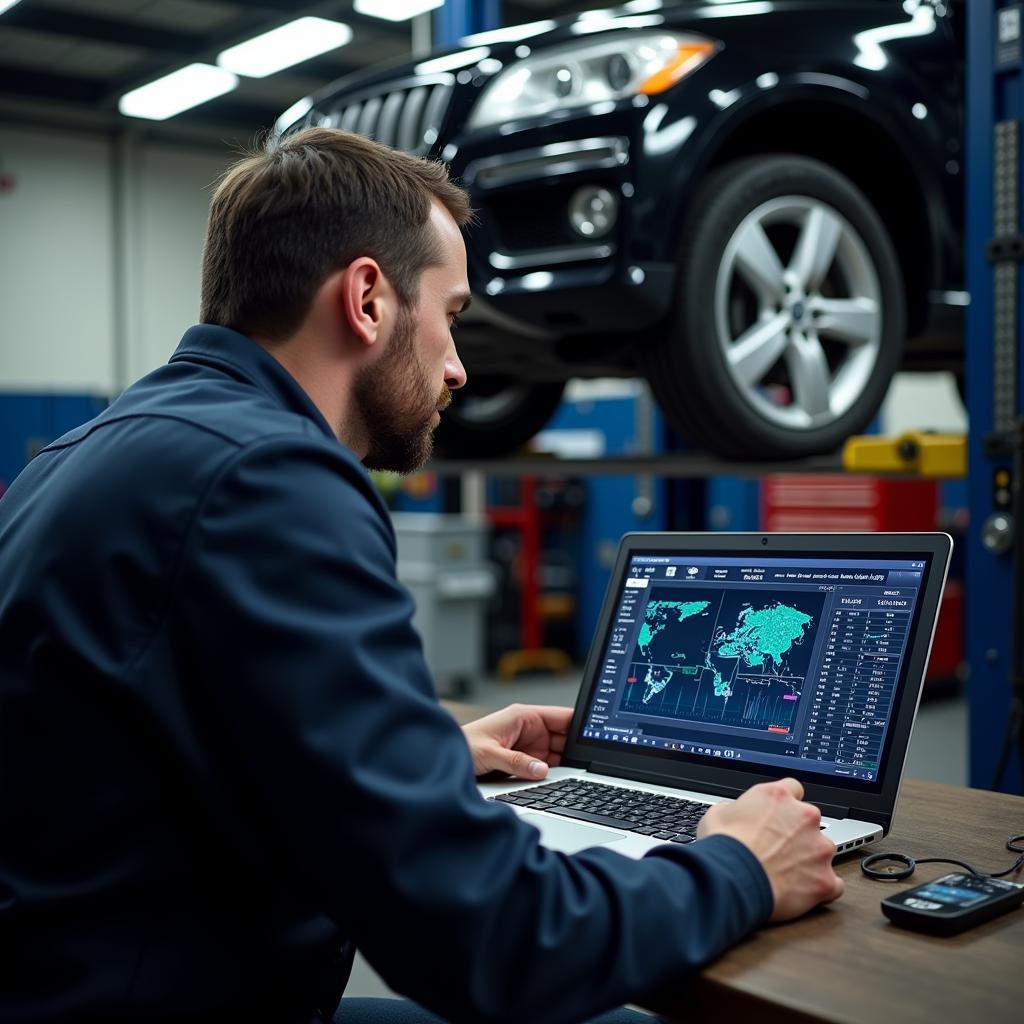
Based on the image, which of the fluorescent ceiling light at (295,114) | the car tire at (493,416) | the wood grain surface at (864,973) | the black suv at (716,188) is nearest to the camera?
the wood grain surface at (864,973)

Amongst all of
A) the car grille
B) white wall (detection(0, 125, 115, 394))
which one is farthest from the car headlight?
white wall (detection(0, 125, 115, 394))

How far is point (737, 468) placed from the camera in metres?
3.00

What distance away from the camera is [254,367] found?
110cm

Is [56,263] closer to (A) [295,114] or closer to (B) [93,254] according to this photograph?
(B) [93,254]

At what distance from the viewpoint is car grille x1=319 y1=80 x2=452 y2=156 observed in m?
3.05

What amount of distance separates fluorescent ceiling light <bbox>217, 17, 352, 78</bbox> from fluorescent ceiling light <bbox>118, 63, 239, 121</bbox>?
0.28m

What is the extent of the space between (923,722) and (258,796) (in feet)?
20.0

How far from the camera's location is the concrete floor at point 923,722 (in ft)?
17.0

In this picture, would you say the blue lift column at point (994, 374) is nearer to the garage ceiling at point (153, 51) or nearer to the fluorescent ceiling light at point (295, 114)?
the fluorescent ceiling light at point (295, 114)

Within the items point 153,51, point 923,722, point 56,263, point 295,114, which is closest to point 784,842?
point 295,114

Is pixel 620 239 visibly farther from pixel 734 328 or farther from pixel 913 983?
pixel 913 983

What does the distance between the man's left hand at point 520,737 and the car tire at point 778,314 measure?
1423mm

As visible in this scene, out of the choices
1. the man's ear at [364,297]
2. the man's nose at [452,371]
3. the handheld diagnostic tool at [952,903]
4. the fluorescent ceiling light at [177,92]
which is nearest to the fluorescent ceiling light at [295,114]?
the man's nose at [452,371]

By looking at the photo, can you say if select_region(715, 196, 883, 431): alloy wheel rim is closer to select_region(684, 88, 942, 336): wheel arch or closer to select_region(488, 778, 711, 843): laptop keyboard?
select_region(684, 88, 942, 336): wheel arch
